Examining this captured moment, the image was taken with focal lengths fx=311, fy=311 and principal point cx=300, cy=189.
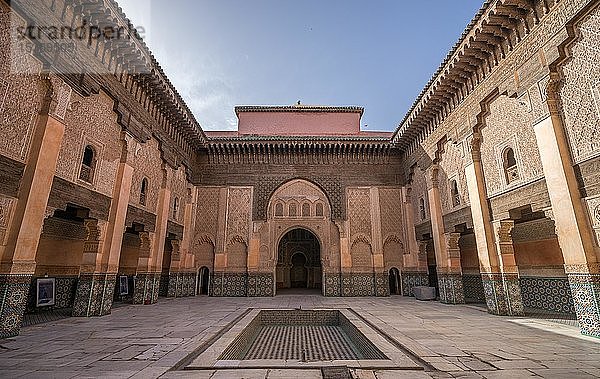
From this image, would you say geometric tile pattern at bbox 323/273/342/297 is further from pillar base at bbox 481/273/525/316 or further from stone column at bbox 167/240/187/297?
pillar base at bbox 481/273/525/316

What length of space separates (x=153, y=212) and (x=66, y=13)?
5.30 m

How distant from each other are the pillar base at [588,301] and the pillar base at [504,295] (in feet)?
6.66

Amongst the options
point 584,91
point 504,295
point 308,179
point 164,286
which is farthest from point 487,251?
point 164,286

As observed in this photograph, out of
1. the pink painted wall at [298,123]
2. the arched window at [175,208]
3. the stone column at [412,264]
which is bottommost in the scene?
the stone column at [412,264]

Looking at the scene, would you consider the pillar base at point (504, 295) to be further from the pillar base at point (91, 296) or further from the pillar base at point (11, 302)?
the pillar base at point (11, 302)

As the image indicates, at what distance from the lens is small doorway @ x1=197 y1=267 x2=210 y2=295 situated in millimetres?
11758

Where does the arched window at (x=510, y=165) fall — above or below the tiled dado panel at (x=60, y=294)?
above

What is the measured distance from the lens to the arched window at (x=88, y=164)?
640 centimetres

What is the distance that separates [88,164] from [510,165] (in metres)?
9.28

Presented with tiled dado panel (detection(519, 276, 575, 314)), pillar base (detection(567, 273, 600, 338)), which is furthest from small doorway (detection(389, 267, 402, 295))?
pillar base (detection(567, 273, 600, 338))

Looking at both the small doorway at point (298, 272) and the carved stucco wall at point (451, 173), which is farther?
the small doorway at point (298, 272)

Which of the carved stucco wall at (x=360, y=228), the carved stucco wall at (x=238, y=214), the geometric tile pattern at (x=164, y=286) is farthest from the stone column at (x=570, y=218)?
the geometric tile pattern at (x=164, y=286)

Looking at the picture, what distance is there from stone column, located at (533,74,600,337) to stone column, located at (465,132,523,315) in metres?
1.99

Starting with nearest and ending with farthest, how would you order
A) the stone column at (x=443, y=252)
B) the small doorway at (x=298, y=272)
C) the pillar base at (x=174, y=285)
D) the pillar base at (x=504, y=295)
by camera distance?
1. the pillar base at (x=504, y=295)
2. the stone column at (x=443, y=252)
3. the pillar base at (x=174, y=285)
4. the small doorway at (x=298, y=272)
